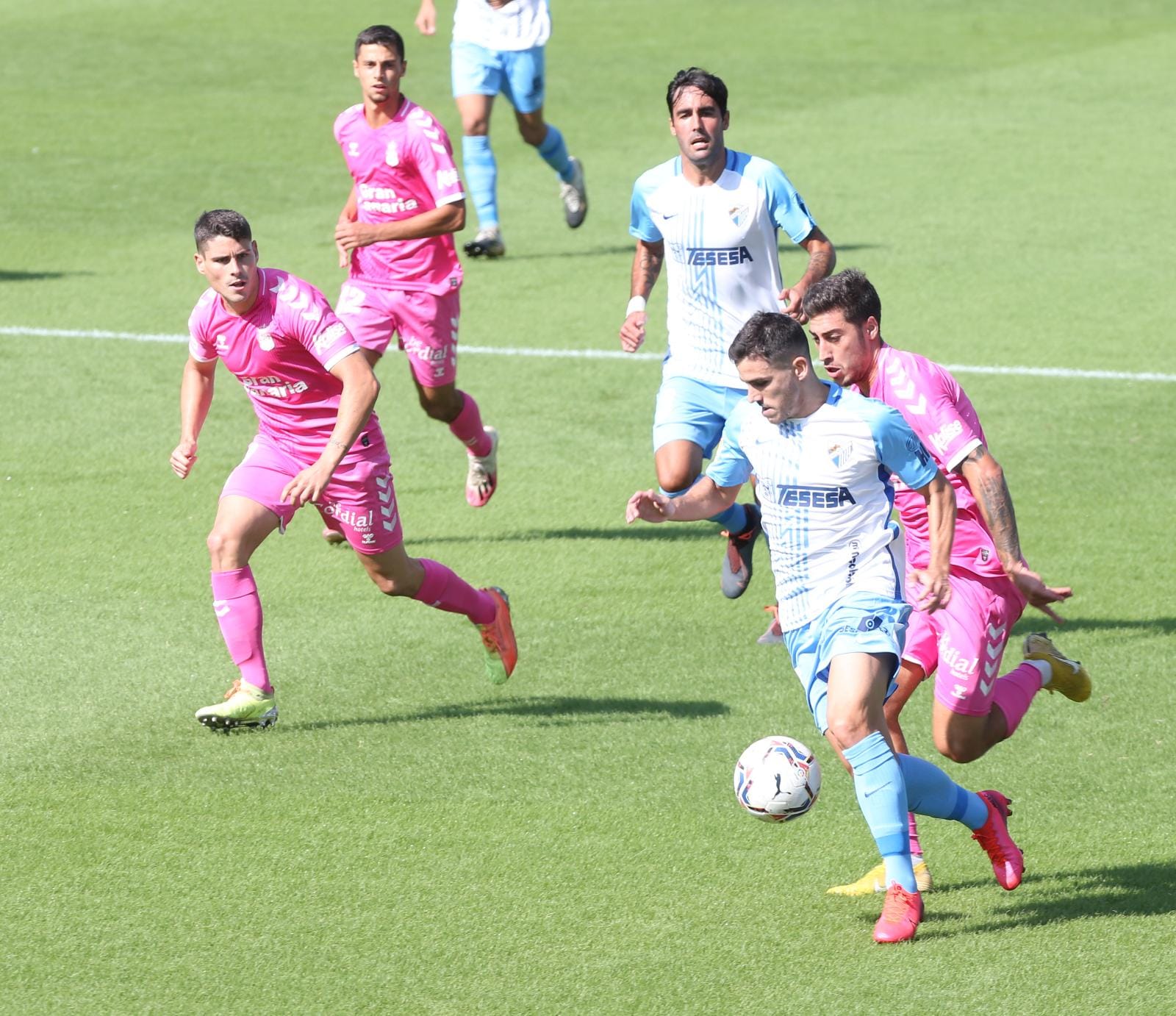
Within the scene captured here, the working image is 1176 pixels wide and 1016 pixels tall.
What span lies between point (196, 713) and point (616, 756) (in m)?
1.88

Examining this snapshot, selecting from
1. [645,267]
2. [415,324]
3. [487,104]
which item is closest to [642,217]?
[645,267]

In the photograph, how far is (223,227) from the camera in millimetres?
7945

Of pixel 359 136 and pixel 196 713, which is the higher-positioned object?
pixel 359 136

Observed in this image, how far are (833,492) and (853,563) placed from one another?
0.26 m

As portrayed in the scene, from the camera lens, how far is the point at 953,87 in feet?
81.2

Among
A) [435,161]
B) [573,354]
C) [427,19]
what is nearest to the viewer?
[435,161]

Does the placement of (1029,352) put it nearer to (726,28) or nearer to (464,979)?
(464,979)

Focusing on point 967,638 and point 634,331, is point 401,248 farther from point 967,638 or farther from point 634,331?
point 967,638

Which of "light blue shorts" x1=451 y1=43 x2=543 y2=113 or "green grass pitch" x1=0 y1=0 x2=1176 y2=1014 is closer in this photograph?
"green grass pitch" x1=0 y1=0 x2=1176 y2=1014

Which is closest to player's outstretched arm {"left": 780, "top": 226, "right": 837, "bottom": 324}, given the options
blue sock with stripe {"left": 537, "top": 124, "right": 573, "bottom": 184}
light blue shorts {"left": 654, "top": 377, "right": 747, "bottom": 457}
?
light blue shorts {"left": 654, "top": 377, "right": 747, "bottom": 457}

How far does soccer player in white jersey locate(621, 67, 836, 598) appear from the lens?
9.50 meters

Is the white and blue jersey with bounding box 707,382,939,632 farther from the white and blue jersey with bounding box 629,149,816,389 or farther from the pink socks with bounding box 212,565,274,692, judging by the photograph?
the white and blue jersey with bounding box 629,149,816,389

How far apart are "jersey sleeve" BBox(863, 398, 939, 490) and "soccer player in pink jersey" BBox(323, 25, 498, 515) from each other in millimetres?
4790

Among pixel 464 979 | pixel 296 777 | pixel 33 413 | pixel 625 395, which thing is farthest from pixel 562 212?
pixel 464 979
